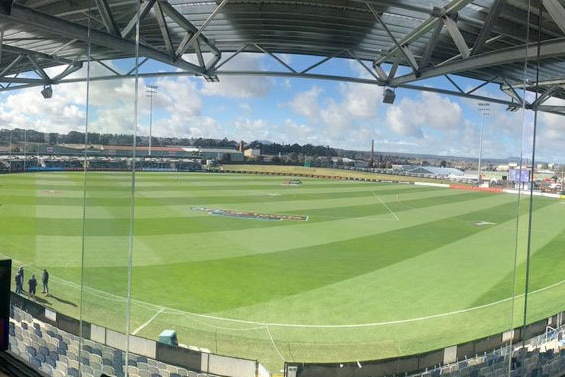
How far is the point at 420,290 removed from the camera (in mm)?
3381

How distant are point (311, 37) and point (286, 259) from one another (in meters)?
2.28

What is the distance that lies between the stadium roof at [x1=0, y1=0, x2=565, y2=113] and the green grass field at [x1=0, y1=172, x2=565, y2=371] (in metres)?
0.67

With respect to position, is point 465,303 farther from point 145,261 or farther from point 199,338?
point 145,261

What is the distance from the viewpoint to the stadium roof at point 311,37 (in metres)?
1.80

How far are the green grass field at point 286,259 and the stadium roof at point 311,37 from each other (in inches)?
26.4

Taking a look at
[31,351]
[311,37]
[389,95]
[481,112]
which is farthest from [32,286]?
[481,112]

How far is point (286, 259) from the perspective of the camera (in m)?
3.75

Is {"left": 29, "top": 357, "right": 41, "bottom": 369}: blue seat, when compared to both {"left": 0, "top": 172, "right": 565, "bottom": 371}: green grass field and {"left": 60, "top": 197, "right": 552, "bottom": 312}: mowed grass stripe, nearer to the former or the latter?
{"left": 0, "top": 172, "right": 565, "bottom": 371}: green grass field

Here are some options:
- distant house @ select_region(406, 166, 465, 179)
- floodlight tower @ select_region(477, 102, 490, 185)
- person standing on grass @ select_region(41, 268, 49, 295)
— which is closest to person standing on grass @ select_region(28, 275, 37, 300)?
person standing on grass @ select_region(41, 268, 49, 295)

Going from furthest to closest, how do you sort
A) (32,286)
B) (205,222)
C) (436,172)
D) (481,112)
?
(205,222) < (32,286) < (436,172) < (481,112)

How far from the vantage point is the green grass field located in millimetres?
1740

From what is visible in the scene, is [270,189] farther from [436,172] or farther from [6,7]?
[6,7]

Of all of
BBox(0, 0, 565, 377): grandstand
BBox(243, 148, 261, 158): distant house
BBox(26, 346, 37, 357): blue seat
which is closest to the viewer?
BBox(0, 0, 565, 377): grandstand

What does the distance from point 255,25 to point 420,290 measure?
2.68 meters
